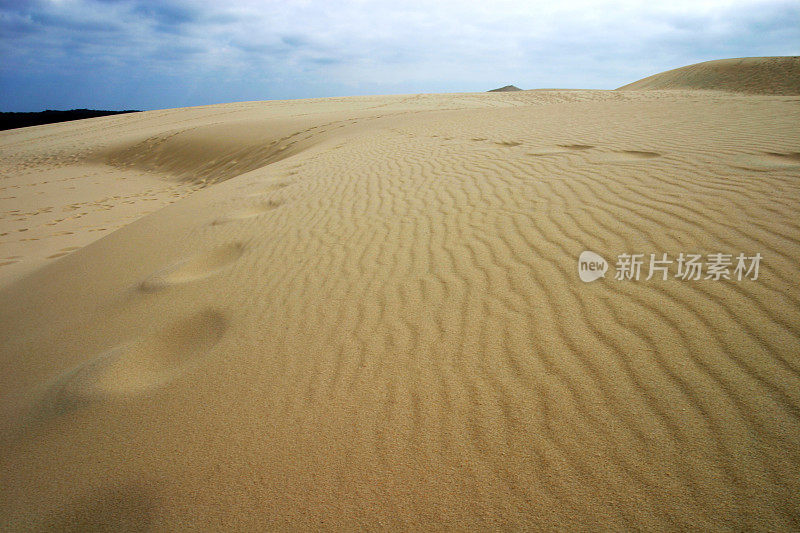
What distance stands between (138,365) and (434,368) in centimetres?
184

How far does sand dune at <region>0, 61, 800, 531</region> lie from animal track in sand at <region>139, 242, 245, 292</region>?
26mm

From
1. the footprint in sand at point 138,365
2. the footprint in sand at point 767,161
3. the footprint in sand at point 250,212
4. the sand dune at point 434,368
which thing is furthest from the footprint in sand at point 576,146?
the footprint in sand at point 138,365

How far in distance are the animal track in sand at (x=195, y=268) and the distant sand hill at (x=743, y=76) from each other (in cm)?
3273

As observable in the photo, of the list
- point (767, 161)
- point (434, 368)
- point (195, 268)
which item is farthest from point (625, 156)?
point (195, 268)

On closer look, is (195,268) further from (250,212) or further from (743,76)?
(743,76)

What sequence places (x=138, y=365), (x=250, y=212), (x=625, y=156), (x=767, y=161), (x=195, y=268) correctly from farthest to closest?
(x=250, y=212) < (x=625, y=156) < (x=767, y=161) < (x=195, y=268) < (x=138, y=365)

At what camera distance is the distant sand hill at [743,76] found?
25.5m

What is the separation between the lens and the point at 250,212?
15.9ft

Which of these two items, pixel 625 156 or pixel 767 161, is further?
pixel 625 156

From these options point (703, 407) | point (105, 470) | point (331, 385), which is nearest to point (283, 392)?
point (331, 385)

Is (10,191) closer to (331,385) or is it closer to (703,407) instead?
(331,385)

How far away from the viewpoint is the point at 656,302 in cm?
211

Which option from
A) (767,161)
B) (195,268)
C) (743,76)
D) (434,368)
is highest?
(743,76)

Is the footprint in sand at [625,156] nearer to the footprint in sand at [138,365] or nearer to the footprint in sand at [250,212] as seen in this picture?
the footprint in sand at [250,212]
